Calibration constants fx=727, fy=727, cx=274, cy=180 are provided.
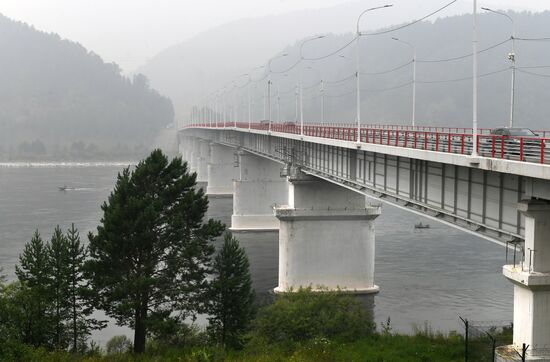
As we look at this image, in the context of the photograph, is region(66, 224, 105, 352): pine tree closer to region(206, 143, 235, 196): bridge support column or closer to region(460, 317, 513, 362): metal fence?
region(460, 317, 513, 362): metal fence

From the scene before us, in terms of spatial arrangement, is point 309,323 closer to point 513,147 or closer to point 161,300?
point 161,300

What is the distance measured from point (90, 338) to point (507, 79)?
15539 centimetres

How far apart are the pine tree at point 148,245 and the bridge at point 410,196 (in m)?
9.20

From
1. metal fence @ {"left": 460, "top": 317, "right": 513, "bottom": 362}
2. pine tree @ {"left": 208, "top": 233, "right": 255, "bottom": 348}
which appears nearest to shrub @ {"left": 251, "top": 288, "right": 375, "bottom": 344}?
pine tree @ {"left": 208, "top": 233, "right": 255, "bottom": 348}

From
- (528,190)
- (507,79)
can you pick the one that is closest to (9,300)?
(528,190)

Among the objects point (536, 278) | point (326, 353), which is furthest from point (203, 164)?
point (536, 278)

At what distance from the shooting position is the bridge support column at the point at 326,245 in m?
49.3

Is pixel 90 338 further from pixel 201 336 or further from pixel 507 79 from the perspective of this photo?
pixel 507 79

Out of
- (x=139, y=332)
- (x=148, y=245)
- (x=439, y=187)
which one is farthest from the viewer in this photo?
(x=148, y=245)

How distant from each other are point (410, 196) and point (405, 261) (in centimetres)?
2767

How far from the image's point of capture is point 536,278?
21.6 m

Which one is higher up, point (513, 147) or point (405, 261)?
point (513, 147)

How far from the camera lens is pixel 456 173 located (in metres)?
27.3

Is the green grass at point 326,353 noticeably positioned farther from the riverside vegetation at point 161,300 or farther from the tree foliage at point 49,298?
the tree foliage at point 49,298
